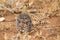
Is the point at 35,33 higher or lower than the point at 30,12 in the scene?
lower

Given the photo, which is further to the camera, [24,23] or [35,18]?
[35,18]

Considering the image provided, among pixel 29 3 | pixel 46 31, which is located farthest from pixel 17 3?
pixel 46 31

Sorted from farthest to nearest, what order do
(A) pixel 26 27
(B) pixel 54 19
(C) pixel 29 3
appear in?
(C) pixel 29 3 < (B) pixel 54 19 < (A) pixel 26 27

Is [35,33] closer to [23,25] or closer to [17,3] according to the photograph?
[23,25]

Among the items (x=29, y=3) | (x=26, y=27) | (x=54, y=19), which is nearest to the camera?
(x=26, y=27)

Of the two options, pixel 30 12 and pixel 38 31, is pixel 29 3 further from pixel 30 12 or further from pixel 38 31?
pixel 38 31

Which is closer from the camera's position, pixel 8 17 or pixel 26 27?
pixel 26 27

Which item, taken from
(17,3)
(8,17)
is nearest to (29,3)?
(17,3)
